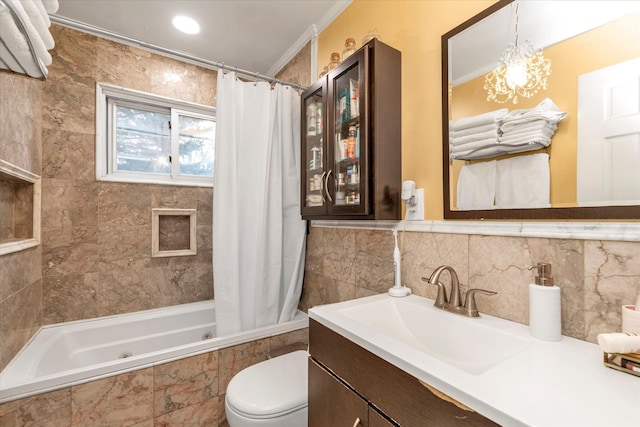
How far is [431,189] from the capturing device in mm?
1211

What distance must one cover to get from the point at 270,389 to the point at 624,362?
1.17 meters

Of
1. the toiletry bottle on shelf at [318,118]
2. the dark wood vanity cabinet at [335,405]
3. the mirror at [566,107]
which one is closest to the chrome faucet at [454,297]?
the mirror at [566,107]

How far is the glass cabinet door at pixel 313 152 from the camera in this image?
1.62m

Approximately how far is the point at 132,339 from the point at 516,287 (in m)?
2.37

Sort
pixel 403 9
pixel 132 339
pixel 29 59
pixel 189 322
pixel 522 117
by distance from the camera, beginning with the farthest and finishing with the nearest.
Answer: pixel 189 322
pixel 132 339
pixel 403 9
pixel 522 117
pixel 29 59

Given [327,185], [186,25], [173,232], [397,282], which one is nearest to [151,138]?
[173,232]

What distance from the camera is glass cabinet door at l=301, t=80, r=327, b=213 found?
1625 mm

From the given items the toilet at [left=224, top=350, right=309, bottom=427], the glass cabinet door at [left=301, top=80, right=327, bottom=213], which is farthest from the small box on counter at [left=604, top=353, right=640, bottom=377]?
the glass cabinet door at [left=301, top=80, right=327, bottom=213]

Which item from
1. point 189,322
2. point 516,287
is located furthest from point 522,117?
point 189,322

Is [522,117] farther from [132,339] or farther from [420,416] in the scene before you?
[132,339]

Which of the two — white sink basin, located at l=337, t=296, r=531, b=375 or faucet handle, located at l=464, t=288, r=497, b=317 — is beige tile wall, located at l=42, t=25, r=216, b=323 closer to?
white sink basin, located at l=337, t=296, r=531, b=375

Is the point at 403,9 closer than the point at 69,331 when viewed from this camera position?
Yes

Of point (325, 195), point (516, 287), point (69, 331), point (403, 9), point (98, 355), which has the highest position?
point (403, 9)

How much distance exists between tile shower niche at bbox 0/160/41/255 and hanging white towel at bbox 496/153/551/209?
207 cm
